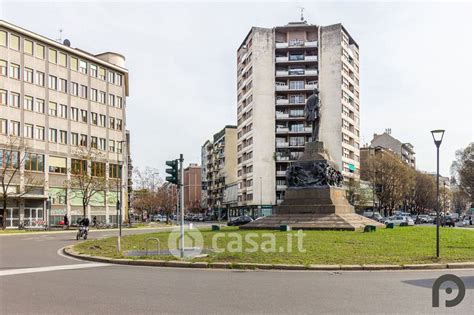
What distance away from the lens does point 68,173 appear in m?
60.3

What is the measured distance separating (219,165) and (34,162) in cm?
6935

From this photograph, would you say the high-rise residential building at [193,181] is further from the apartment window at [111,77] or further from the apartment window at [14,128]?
the apartment window at [14,128]

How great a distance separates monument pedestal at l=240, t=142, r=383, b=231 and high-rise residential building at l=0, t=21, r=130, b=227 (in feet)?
72.9

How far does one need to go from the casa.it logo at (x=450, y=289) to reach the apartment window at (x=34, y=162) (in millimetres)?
50789

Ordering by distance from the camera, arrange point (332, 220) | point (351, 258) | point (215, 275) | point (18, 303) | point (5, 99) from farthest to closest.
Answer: point (5, 99)
point (332, 220)
point (351, 258)
point (215, 275)
point (18, 303)

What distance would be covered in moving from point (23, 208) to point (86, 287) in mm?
48063

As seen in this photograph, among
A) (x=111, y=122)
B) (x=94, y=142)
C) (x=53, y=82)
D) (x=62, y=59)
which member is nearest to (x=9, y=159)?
(x=53, y=82)

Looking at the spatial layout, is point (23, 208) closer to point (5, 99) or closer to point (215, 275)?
point (5, 99)

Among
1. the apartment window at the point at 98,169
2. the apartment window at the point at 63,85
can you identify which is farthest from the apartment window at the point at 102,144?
the apartment window at the point at 63,85

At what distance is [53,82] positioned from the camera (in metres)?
59.0

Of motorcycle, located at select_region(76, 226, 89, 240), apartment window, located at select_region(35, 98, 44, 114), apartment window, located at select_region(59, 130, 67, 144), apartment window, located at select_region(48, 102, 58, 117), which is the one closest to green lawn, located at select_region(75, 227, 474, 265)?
motorcycle, located at select_region(76, 226, 89, 240)

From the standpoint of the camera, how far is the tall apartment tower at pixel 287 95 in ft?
280

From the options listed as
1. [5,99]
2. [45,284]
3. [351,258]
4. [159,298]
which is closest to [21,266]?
[45,284]

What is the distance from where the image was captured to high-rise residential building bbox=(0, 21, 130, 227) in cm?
5309
